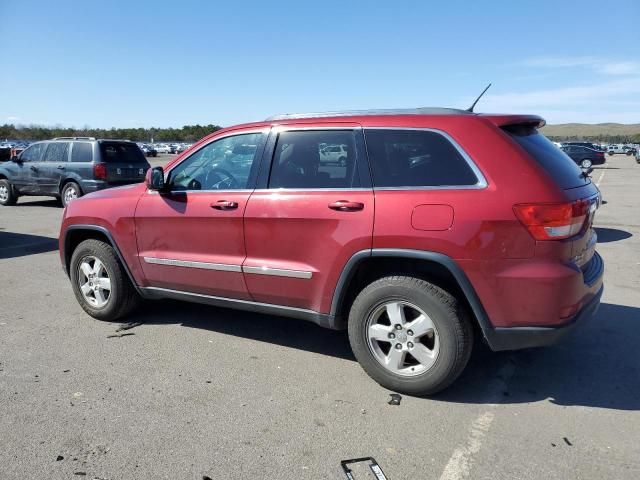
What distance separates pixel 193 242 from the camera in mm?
4375

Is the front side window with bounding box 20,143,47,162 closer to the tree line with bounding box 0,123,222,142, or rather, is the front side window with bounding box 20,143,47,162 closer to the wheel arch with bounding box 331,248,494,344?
the wheel arch with bounding box 331,248,494,344

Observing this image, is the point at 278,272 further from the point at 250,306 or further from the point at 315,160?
the point at 315,160

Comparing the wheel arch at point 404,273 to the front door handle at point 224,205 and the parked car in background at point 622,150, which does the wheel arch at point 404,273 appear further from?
the parked car in background at point 622,150

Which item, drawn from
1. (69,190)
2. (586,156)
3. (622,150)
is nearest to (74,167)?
(69,190)

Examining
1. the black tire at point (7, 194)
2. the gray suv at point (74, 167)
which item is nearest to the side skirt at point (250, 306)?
the gray suv at point (74, 167)

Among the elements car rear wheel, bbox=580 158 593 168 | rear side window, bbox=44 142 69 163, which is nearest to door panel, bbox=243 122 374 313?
rear side window, bbox=44 142 69 163

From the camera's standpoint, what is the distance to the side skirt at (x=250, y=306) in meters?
3.91

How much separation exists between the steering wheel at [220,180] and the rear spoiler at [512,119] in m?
1.92

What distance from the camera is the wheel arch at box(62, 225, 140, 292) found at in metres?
4.88

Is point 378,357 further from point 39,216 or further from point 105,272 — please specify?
point 39,216

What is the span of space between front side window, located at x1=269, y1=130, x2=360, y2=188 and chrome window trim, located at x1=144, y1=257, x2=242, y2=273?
71 centimetres

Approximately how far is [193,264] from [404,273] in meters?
1.76

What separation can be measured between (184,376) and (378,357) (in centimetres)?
141

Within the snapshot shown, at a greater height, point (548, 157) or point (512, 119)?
point (512, 119)
